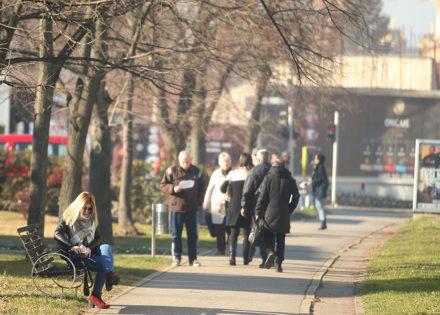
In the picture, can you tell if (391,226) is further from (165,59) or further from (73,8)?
(73,8)

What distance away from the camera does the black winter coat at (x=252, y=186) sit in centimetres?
1830

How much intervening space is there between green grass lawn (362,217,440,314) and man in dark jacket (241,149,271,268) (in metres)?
2.05

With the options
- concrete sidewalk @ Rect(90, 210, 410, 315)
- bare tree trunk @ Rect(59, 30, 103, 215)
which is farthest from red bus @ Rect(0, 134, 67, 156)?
bare tree trunk @ Rect(59, 30, 103, 215)

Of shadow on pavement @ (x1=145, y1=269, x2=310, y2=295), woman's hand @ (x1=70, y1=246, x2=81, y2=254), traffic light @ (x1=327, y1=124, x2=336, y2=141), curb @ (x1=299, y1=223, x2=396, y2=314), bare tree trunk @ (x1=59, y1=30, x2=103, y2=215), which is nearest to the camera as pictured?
woman's hand @ (x1=70, y1=246, x2=81, y2=254)

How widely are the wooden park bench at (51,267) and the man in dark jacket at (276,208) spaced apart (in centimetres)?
428

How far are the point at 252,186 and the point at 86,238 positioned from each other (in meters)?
5.74

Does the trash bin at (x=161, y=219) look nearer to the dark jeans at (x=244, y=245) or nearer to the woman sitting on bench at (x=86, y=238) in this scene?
the dark jeans at (x=244, y=245)

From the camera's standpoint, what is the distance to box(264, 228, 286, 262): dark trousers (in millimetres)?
17750

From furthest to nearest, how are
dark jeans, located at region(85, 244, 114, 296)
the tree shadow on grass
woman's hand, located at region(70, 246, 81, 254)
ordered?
the tree shadow on grass, woman's hand, located at region(70, 246, 81, 254), dark jeans, located at region(85, 244, 114, 296)

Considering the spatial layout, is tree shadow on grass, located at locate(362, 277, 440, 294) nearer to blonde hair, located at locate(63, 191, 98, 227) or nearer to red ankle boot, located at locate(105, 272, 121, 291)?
A: red ankle boot, located at locate(105, 272, 121, 291)

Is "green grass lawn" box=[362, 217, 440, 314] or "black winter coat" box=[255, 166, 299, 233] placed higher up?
"black winter coat" box=[255, 166, 299, 233]

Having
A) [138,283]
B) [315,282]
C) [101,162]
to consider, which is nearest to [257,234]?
[315,282]

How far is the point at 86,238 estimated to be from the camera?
509 inches

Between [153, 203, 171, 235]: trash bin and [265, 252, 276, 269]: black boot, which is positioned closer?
[265, 252, 276, 269]: black boot
